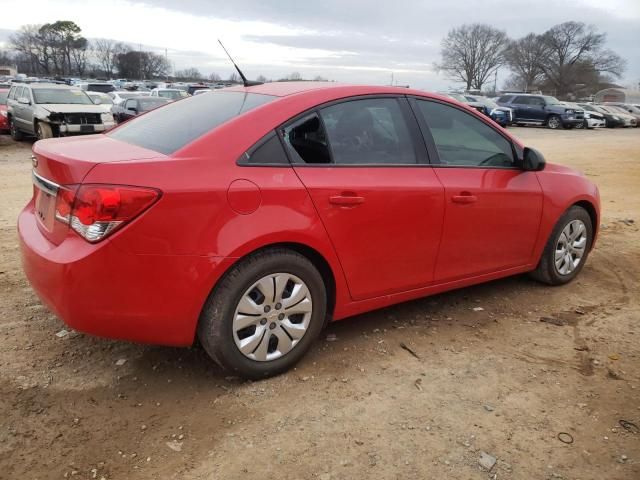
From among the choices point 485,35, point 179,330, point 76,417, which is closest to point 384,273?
point 179,330

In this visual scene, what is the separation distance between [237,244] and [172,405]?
919 mm

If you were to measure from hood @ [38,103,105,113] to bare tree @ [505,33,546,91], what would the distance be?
85.6 m

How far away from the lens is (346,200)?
10.3ft

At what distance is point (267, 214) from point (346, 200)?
20.6 inches

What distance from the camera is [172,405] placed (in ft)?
9.46

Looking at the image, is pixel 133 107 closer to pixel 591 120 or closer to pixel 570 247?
pixel 570 247

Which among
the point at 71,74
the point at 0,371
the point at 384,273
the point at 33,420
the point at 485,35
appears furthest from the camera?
the point at 71,74

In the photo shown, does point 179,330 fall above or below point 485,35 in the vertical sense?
below

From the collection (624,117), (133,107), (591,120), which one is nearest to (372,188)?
(133,107)

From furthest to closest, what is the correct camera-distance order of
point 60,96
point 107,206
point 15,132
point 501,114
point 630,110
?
point 630,110 < point 501,114 < point 15,132 < point 60,96 < point 107,206

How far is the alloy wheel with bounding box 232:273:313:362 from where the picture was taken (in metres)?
2.93

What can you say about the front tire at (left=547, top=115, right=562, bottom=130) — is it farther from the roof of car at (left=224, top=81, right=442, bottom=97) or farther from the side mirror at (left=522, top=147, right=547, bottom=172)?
the roof of car at (left=224, top=81, right=442, bottom=97)

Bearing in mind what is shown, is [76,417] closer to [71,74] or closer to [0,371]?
[0,371]

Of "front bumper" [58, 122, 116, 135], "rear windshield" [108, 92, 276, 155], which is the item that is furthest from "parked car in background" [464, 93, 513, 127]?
"rear windshield" [108, 92, 276, 155]
